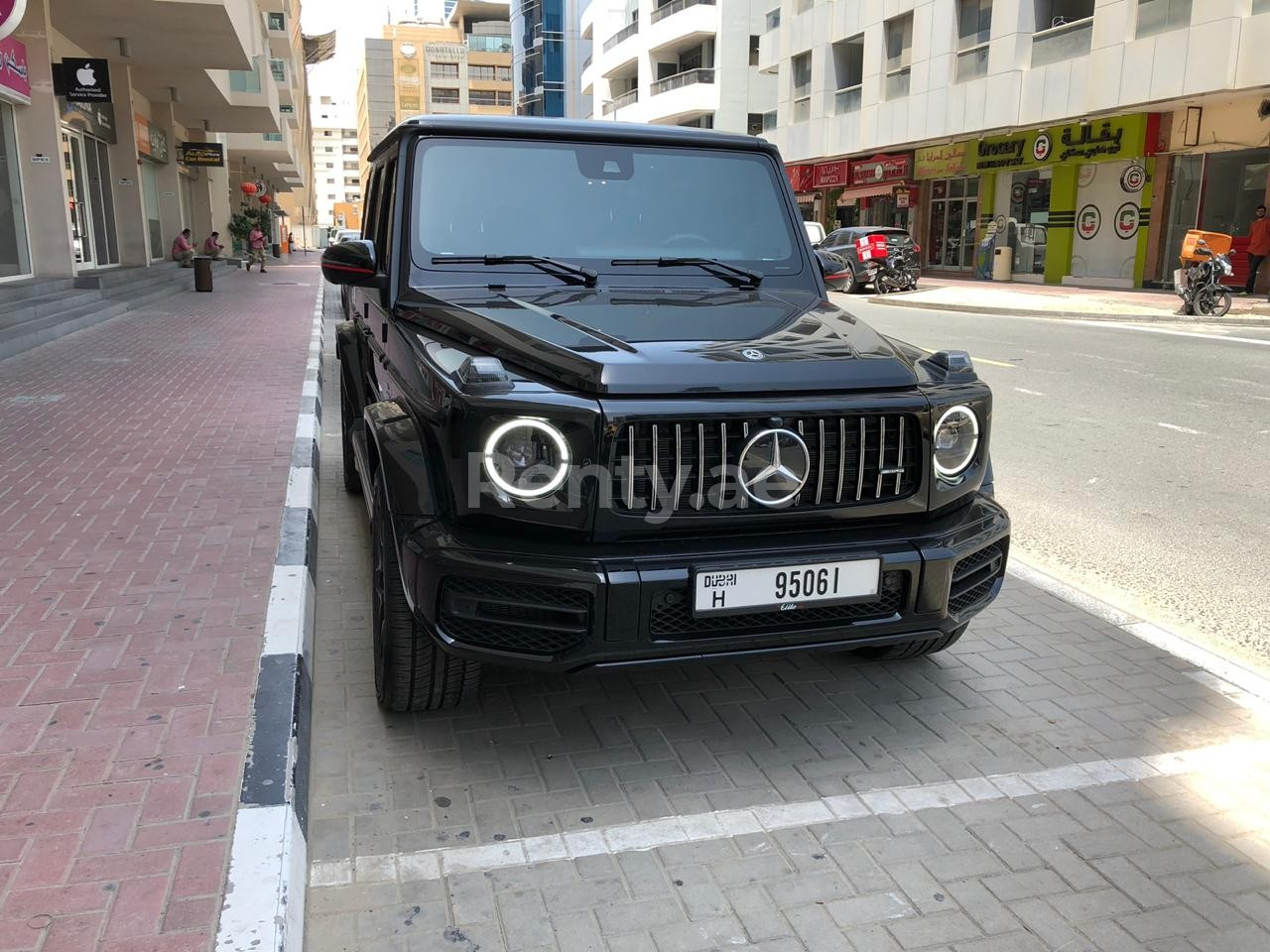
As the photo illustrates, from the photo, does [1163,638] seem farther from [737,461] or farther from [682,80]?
[682,80]

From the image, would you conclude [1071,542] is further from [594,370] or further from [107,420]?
[107,420]

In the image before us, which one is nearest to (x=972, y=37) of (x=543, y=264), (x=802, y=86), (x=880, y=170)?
(x=880, y=170)

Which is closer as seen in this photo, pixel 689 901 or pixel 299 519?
pixel 689 901

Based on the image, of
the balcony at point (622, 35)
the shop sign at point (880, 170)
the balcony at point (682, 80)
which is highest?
the balcony at point (622, 35)

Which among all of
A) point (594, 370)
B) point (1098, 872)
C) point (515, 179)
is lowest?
point (1098, 872)

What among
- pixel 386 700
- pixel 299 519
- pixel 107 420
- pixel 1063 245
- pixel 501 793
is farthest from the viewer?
pixel 1063 245

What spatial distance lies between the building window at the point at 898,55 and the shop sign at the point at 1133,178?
8378 mm

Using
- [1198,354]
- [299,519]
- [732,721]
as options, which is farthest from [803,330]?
[1198,354]

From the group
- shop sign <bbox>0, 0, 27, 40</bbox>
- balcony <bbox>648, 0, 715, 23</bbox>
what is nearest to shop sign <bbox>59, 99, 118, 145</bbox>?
shop sign <bbox>0, 0, 27, 40</bbox>

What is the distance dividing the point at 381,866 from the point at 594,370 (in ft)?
4.65

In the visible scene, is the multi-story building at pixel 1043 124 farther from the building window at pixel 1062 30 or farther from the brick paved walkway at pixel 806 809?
the brick paved walkway at pixel 806 809

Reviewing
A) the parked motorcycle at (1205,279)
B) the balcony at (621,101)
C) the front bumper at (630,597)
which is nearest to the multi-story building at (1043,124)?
the parked motorcycle at (1205,279)

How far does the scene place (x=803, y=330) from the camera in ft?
11.3

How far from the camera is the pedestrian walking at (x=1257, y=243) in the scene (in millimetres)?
20297
